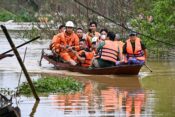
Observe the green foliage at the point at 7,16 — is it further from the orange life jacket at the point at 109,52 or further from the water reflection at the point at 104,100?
the water reflection at the point at 104,100

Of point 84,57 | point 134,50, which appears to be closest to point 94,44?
point 84,57

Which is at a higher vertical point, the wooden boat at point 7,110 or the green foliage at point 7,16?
the green foliage at point 7,16

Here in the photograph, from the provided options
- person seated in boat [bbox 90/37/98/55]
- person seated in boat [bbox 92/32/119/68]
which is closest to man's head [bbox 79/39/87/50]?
person seated in boat [bbox 90/37/98/55]

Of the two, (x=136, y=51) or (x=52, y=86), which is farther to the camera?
(x=136, y=51)

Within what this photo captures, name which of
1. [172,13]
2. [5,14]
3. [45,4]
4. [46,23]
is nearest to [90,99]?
[172,13]

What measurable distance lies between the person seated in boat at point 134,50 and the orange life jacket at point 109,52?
327mm

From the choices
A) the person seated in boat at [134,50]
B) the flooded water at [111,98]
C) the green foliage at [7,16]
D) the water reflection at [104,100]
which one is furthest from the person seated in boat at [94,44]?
the green foliage at [7,16]

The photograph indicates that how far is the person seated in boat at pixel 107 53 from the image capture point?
72.4 feet

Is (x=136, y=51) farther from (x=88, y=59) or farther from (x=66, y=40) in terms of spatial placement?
(x=66, y=40)

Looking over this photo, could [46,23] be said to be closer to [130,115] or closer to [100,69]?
[100,69]

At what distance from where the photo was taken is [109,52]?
2220cm

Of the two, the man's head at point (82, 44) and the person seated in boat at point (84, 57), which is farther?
the man's head at point (82, 44)

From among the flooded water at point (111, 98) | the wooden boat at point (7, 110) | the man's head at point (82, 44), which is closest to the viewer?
the wooden boat at point (7, 110)

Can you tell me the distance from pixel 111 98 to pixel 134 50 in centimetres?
611
